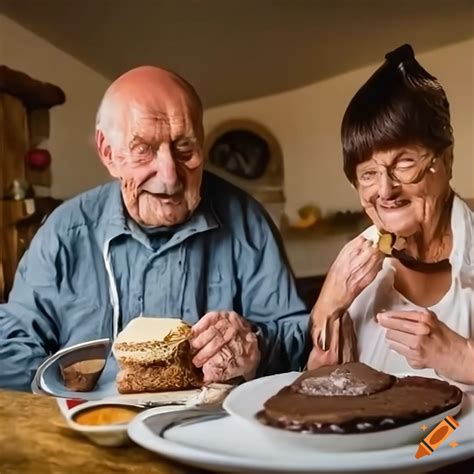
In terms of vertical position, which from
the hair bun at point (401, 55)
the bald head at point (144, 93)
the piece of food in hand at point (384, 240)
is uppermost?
the hair bun at point (401, 55)

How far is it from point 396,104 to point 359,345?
386mm

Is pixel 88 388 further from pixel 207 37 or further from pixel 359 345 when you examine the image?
pixel 207 37

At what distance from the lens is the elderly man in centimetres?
120

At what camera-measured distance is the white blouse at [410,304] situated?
1180 mm

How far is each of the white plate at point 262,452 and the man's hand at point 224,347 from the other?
86mm

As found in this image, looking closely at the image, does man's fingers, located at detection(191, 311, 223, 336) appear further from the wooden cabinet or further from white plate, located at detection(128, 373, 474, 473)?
the wooden cabinet

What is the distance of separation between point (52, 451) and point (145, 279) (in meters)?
0.29

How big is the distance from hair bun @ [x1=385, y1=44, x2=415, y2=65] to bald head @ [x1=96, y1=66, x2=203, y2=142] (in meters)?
0.32

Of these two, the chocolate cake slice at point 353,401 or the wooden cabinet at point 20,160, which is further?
the wooden cabinet at point 20,160

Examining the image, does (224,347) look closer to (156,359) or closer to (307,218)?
(156,359)

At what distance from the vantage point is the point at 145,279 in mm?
1214

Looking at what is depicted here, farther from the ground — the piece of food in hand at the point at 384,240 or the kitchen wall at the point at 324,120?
the kitchen wall at the point at 324,120

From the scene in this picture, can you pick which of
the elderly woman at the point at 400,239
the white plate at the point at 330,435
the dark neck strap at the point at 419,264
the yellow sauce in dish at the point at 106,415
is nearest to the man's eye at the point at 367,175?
the elderly woman at the point at 400,239

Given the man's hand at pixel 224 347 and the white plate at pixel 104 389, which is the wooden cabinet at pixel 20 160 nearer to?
the white plate at pixel 104 389
